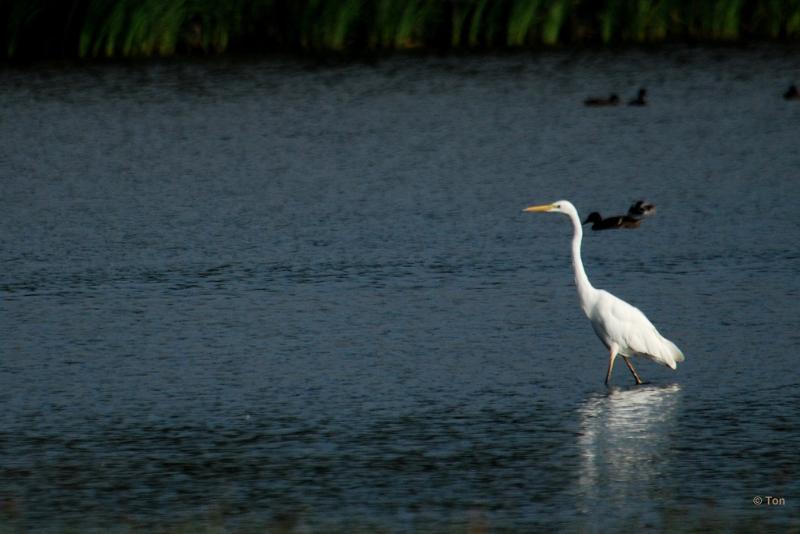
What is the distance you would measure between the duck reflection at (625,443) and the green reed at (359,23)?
23495mm

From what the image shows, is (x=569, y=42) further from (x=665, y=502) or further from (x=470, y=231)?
(x=665, y=502)

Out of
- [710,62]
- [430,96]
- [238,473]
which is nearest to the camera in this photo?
[238,473]

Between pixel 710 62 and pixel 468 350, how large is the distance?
75.7 ft

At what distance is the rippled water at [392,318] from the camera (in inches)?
383

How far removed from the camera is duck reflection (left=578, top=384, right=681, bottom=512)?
31.2ft

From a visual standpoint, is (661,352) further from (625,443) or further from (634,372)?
(625,443)

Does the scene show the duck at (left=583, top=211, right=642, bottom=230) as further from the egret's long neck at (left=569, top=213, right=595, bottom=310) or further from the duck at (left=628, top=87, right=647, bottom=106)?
the duck at (left=628, top=87, right=647, bottom=106)

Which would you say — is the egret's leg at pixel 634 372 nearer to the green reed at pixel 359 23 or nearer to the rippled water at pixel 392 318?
the rippled water at pixel 392 318

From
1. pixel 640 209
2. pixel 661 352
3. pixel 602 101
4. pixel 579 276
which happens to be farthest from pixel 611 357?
pixel 602 101

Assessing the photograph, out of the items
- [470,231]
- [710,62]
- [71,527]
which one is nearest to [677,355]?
[71,527]

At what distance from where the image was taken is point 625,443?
10.6 metres

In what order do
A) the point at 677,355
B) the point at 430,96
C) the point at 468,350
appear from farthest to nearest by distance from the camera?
the point at 430,96 → the point at 468,350 → the point at 677,355

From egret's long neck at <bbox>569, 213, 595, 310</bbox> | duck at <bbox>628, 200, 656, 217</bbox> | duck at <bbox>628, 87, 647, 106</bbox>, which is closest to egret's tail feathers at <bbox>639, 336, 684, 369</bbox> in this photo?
Answer: egret's long neck at <bbox>569, 213, 595, 310</bbox>

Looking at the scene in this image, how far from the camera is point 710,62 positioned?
35250 mm
